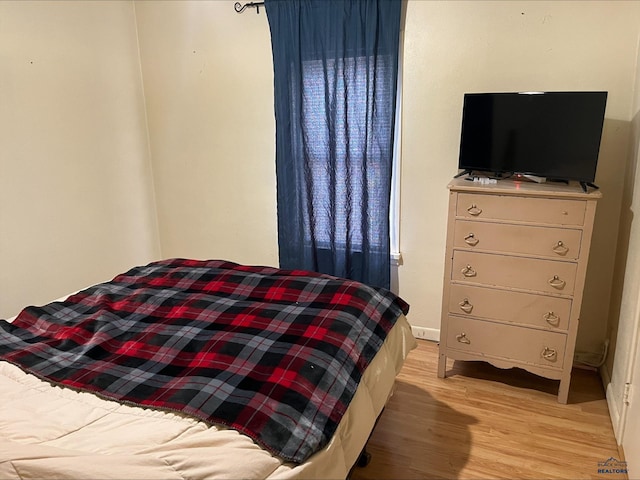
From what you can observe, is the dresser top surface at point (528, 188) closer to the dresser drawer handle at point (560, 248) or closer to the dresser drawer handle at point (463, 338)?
the dresser drawer handle at point (560, 248)

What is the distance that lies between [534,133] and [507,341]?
1088 millimetres

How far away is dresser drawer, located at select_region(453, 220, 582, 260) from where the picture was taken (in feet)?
7.66

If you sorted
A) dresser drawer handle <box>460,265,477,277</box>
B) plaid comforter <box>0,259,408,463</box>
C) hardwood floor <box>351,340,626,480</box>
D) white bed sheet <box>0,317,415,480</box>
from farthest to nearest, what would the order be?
dresser drawer handle <box>460,265,477,277</box> < hardwood floor <box>351,340,626,480</box> < plaid comforter <box>0,259,408,463</box> < white bed sheet <box>0,317,415,480</box>

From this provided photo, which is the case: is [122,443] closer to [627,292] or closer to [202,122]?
[627,292]

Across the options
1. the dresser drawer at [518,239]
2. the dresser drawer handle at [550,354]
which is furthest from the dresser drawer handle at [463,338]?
the dresser drawer at [518,239]

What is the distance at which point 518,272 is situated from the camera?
97.2 inches

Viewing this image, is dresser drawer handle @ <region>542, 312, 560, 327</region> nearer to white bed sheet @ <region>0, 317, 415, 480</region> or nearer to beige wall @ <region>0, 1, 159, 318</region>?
white bed sheet @ <region>0, 317, 415, 480</region>

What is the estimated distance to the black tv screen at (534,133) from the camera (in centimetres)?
235

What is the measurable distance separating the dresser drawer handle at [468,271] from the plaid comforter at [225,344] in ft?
1.87

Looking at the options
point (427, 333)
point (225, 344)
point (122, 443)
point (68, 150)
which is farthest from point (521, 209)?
point (68, 150)

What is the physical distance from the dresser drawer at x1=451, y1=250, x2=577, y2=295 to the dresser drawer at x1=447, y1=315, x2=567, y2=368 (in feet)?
0.76

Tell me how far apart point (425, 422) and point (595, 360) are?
118cm

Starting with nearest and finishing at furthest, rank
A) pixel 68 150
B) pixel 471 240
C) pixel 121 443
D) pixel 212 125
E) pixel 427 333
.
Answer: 1. pixel 121 443
2. pixel 471 240
3. pixel 68 150
4. pixel 427 333
5. pixel 212 125

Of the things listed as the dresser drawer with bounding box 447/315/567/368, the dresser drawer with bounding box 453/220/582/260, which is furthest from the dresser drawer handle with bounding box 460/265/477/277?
the dresser drawer with bounding box 447/315/567/368
